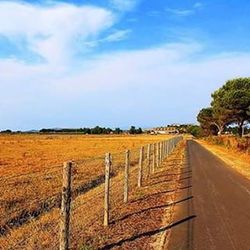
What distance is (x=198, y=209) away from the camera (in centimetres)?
1223

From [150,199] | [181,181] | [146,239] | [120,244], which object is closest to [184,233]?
[146,239]

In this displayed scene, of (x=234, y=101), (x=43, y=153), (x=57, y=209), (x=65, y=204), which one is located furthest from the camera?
(x=234, y=101)

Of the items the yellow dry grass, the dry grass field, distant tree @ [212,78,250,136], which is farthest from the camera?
distant tree @ [212,78,250,136]

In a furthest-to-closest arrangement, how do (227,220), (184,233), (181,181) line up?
(181,181) < (227,220) < (184,233)

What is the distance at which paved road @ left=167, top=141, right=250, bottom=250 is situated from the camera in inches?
340

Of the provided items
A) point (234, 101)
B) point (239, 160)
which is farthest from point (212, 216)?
point (234, 101)

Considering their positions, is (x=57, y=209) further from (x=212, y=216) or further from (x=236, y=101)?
(x=236, y=101)

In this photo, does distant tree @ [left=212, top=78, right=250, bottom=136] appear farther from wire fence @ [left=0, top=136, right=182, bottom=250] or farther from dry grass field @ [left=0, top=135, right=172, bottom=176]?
wire fence @ [left=0, top=136, right=182, bottom=250]

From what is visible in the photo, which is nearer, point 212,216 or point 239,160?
point 212,216

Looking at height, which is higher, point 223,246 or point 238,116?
point 238,116

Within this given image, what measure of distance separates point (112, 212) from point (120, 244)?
3071 millimetres

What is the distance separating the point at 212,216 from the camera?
37.0ft

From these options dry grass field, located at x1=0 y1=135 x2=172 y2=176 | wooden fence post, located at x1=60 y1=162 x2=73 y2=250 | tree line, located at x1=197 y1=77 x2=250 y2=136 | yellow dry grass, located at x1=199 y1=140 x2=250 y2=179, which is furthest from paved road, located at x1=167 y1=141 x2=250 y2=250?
tree line, located at x1=197 y1=77 x2=250 y2=136

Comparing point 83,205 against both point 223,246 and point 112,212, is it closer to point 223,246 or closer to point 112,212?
point 112,212
